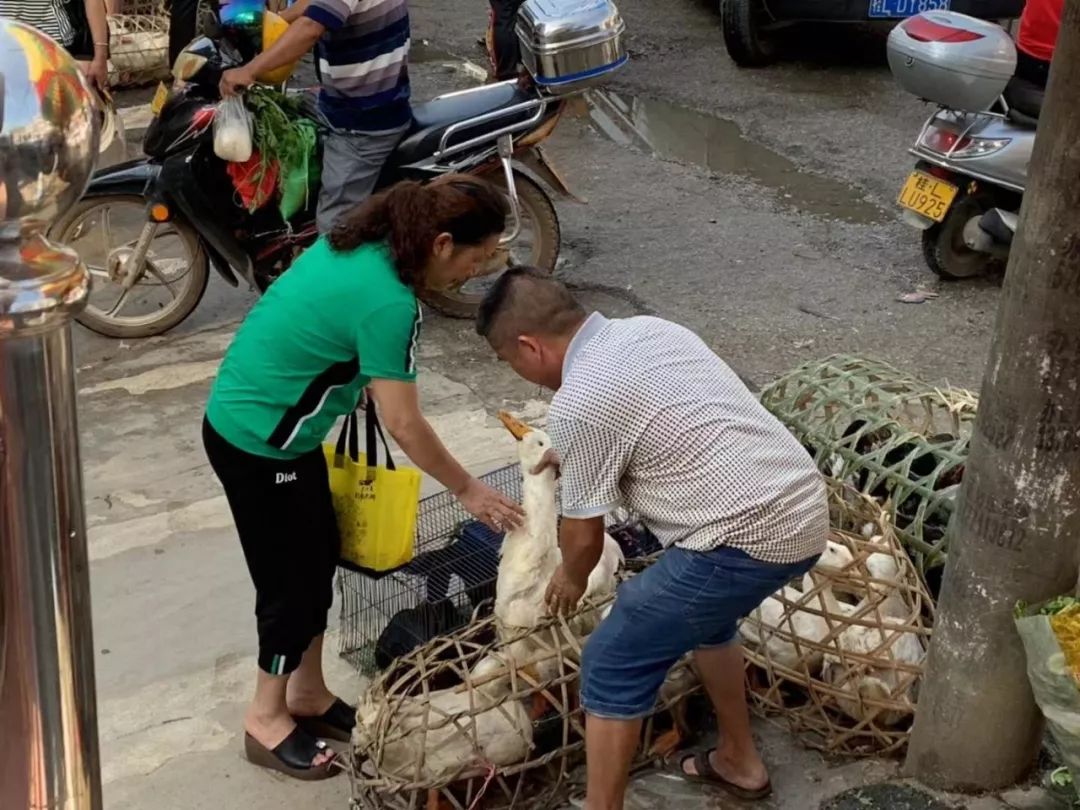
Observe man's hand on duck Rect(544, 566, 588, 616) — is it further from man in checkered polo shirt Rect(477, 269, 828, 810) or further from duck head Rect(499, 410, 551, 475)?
duck head Rect(499, 410, 551, 475)

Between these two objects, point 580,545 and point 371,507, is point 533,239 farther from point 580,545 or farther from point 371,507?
point 580,545

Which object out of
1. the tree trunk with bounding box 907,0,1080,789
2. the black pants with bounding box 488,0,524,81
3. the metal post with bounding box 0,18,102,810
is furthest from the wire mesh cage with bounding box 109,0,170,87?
the metal post with bounding box 0,18,102,810

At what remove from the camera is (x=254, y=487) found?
10.1 feet

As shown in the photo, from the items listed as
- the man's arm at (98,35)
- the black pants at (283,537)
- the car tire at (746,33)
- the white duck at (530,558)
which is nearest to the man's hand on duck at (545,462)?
the white duck at (530,558)

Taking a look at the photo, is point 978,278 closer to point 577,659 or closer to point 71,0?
point 577,659

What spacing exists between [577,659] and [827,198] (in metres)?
4.99

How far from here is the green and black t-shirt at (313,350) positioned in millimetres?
2906

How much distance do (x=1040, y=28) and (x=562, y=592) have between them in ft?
14.0

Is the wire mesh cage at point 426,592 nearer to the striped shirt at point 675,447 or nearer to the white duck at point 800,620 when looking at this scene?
the white duck at point 800,620

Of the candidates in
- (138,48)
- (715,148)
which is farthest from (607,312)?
(138,48)

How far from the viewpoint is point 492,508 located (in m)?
3.14

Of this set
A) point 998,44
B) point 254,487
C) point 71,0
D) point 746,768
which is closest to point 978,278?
point 998,44

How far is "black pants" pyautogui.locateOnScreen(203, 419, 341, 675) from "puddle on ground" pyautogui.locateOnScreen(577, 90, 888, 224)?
4735mm

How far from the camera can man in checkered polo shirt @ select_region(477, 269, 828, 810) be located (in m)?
2.62
